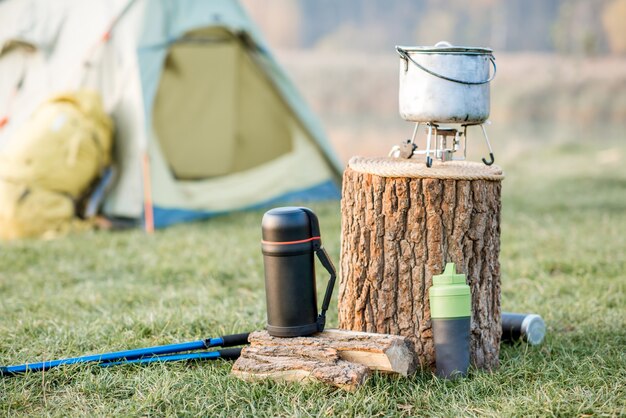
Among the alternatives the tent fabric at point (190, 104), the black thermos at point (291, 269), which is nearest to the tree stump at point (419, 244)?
the black thermos at point (291, 269)

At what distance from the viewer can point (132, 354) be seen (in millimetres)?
2984

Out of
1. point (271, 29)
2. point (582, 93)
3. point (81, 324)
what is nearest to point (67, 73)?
point (81, 324)

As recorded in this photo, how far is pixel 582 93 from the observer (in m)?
23.8

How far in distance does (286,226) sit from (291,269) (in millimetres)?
158

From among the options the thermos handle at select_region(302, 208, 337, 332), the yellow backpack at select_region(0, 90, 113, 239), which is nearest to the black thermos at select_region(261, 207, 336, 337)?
the thermos handle at select_region(302, 208, 337, 332)

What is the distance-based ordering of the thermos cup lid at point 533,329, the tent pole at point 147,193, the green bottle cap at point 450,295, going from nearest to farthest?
the green bottle cap at point 450,295 → the thermos cup lid at point 533,329 → the tent pole at point 147,193

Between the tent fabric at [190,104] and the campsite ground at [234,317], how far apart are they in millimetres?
389

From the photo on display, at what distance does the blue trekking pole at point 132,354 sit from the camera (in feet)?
9.52

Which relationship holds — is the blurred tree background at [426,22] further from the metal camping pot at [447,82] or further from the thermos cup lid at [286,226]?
the thermos cup lid at [286,226]

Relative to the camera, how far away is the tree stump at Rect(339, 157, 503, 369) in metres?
2.87

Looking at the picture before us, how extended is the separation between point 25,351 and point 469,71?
2.03 metres

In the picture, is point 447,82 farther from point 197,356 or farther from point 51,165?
point 51,165

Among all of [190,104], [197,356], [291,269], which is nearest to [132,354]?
[197,356]

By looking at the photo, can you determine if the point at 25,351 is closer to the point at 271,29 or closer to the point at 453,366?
the point at 453,366
